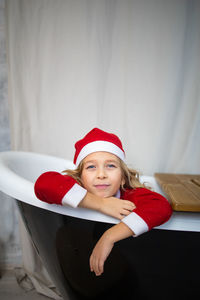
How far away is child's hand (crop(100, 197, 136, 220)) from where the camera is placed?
0.60m

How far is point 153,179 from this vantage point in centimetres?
115

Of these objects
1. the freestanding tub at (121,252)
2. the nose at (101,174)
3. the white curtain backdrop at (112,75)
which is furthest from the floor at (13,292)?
the nose at (101,174)

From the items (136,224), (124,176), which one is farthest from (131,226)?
(124,176)

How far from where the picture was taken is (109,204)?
619mm

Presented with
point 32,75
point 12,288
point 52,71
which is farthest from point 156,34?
point 12,288

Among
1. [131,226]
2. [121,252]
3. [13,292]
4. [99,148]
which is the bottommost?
[13,292]

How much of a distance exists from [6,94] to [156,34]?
868 mm

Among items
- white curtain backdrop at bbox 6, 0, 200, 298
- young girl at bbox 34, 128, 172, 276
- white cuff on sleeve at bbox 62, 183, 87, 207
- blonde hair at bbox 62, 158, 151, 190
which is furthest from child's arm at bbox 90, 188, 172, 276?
white curtain backdrop at bbox 6, 0, 200, 298

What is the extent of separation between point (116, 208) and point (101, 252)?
0.11 meters

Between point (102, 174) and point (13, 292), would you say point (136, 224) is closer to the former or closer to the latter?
point (102, 174)

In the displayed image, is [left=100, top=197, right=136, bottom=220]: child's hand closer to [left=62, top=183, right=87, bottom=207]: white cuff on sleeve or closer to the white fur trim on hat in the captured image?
[left=62, top=183, right=87, bottom=207]: white cuff on sleeve

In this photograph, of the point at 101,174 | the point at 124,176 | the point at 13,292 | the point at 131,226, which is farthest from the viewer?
the point at 13,292

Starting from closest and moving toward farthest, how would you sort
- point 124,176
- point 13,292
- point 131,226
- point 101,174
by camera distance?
point 131,226 < point 101,174 < point 124,176 < point 13,292

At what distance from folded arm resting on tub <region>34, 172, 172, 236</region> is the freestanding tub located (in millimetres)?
27
